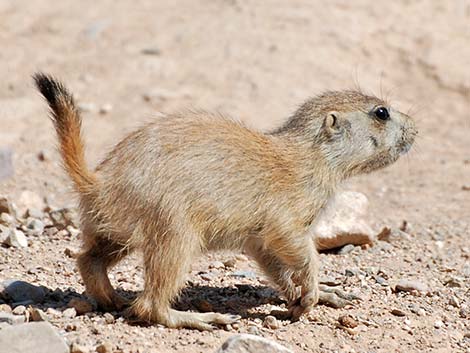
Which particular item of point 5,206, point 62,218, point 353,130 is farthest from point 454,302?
point 5,206

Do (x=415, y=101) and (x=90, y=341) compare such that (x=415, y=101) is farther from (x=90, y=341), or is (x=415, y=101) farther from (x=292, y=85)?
(x=90, y=341)

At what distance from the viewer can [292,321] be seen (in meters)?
6.14

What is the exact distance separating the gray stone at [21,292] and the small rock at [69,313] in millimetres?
391

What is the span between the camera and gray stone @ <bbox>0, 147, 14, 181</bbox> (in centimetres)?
952

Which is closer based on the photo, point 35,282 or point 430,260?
point 35,282

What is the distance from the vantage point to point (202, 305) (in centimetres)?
635

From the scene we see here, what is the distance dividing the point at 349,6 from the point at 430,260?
717 centimetres

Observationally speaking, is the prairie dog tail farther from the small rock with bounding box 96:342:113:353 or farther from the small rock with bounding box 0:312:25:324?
the small rock with bounding box 96:342:113:353

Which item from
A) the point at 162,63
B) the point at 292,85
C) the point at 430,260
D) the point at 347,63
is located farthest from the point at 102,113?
the point at 430,260

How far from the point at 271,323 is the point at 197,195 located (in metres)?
0.99

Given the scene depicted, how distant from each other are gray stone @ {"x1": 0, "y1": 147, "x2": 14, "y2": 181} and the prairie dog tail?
12.2 feet

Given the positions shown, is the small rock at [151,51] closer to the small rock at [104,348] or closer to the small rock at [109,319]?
the small rock at [109,319]

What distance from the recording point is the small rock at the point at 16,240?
7242mm

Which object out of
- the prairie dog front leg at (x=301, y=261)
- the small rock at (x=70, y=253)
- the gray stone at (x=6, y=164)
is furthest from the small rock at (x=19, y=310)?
the gray stone at (x=6, y=164)
